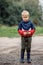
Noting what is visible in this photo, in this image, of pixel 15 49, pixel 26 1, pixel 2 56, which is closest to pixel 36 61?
pixel 2 56

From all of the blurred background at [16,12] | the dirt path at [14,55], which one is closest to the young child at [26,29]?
the dirt path at [14,55]

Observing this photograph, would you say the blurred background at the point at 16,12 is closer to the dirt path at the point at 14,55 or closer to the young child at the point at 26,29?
the dirt path at the point at 14,55

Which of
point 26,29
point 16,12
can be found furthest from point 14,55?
point 16,12

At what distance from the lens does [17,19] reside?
2200cm

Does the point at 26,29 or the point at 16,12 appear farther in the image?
the point at 16,12

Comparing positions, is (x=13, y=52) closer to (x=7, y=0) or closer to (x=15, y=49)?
(x=15, y=49)

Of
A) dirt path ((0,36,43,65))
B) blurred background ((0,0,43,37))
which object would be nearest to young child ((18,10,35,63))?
dirt path ((0,36,43,65))

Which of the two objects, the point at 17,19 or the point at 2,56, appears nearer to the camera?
the point at 2,56

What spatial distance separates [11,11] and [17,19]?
2.64ft

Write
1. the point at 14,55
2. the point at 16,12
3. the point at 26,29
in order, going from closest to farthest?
the point at 26,29
the point at 14,55
the point at 16,12

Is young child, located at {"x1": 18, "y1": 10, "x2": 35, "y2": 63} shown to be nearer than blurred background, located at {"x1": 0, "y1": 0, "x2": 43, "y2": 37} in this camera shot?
Yes

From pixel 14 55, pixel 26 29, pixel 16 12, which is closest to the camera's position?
pixel 26 29

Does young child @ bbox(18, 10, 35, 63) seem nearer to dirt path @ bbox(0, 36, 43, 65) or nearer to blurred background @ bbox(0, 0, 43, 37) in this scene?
dirt path @ bbox(0, 36, 43, 65)

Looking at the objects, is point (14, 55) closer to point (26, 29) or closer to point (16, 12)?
point (26, 29)
